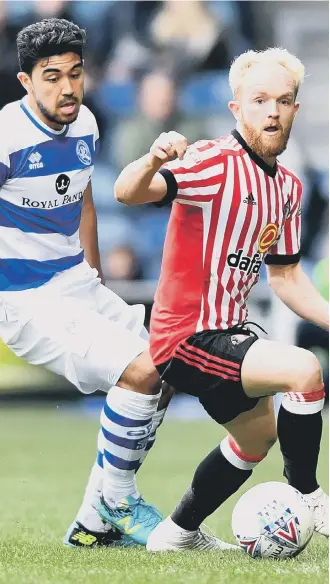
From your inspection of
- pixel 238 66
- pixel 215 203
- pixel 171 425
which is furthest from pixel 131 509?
pixel 171 425

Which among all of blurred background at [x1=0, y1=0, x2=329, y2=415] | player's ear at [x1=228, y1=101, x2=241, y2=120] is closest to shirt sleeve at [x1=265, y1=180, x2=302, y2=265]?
player's ear at [x1=228, y1=101, x2=241, y2=120]

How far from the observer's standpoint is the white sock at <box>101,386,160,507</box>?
5.09m

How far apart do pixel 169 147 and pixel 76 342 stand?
51.8 inches

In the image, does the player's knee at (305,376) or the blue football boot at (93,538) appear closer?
the player's knee at (305,376)

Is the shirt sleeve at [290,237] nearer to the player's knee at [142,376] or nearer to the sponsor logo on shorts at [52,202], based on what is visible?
the player's knee at [142,376]

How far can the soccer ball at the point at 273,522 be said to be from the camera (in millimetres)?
4562

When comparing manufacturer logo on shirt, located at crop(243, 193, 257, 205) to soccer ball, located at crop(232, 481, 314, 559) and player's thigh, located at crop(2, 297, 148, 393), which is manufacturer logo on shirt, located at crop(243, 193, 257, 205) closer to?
player's thigh, located at crop(2, 297, 148, 393)

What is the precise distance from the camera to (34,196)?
537cm

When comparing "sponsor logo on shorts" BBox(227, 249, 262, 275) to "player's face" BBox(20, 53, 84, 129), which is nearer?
"sponsor logo on shorts" BBox(227, 249, 262, 275)

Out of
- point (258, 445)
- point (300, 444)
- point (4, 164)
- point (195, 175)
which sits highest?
point (195, 175)

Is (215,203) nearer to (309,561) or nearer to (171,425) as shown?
(309,561)

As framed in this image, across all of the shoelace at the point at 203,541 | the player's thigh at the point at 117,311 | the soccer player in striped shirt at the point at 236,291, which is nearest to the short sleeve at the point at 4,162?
the player's thigh at the point at 117,311

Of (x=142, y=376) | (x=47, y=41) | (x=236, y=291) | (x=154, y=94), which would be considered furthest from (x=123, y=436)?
(x=154, y=94)

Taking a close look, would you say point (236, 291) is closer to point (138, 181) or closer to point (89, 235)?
point (138, 181)
